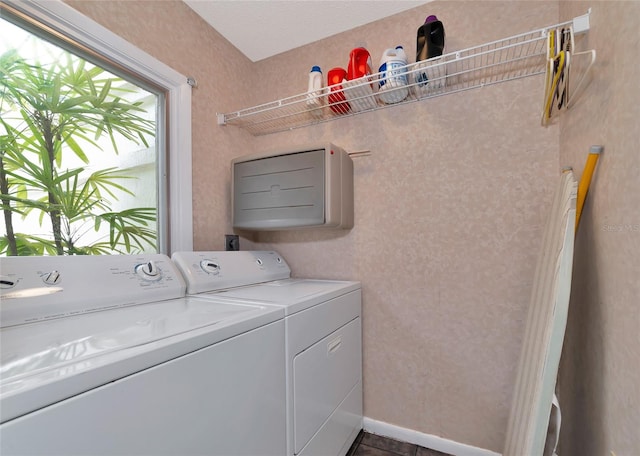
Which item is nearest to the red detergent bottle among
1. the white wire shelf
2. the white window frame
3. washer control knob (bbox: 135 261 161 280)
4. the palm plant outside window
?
the white wire shelf

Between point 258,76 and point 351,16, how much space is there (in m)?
0.81

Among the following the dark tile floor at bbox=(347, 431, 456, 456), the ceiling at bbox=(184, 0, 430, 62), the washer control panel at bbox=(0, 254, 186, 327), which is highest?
the ceiling at bbox=(184, 0, 430, 62)

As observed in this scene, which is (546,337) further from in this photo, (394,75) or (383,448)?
(394,75)

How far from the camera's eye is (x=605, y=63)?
836 mm

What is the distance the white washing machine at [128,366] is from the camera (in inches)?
17.9

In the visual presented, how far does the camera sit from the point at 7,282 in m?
0.80

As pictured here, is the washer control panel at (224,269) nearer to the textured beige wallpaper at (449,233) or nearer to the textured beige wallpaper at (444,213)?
the textured beige wallpaper at (444,213)

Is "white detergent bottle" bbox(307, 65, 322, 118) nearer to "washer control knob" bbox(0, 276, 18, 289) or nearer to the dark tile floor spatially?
"washer control knob" bbox(0, 276, 18, 289)

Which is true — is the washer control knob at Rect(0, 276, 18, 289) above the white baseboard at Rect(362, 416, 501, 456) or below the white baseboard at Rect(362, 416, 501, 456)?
above

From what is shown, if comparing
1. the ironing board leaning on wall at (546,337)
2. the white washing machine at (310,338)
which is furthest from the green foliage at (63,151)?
the ironing board leaning on wall at (546,337)

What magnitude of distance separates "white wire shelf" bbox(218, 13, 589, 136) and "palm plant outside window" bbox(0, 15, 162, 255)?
57cm

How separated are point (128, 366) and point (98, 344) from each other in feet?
0.45

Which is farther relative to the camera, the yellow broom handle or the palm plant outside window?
the palm plant outside window

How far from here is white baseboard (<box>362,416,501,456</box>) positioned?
56.2 inches
